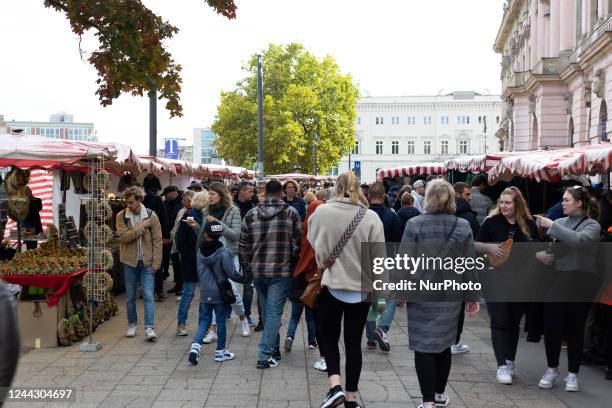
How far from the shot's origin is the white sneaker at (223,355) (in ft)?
23.1

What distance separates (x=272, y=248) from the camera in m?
6.52

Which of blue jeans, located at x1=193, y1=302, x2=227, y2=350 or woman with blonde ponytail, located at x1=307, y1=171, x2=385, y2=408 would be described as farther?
blue jeans, located at x1=193, y1=302, x2=227, y2=350

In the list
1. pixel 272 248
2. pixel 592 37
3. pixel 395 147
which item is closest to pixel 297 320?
pixel 272 248

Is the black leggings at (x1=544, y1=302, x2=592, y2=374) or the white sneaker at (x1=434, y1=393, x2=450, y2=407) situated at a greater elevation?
the black leggings at (x1=544, y1=302, x2=592, y2=374)

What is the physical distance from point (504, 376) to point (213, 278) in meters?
2.96

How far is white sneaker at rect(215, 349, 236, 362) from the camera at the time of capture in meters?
7.03

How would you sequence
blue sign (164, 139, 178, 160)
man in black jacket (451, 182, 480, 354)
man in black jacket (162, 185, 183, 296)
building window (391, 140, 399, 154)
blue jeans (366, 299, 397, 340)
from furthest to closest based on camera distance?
building window (391, 140, 399, 154)
blue sign (164, 139, 178, 160)
man in black jacket (162, 185, 183, 296)
blue jeans (366, 299, 397, 340)
man in black jacket (451, 182, 480, 354)

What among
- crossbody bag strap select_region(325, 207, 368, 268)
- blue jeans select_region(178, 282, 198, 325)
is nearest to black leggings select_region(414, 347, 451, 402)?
crossbody bag strap select_region(325, 207, 368, 268)

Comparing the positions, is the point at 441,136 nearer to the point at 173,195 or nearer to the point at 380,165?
the point at 380,165

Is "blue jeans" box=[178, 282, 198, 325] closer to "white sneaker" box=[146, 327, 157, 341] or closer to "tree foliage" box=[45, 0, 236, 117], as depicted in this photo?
"white sneaker" box=[146, 327, 157, 341]

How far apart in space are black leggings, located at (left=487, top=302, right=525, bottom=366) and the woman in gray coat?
1274 millimetres

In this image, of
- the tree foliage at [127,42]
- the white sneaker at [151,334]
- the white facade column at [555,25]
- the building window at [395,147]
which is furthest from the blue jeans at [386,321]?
the building window at [395,147]

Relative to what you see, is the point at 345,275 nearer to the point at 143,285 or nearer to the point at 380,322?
the point at 380,322

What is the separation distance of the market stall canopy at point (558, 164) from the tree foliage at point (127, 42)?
497 centimetres
